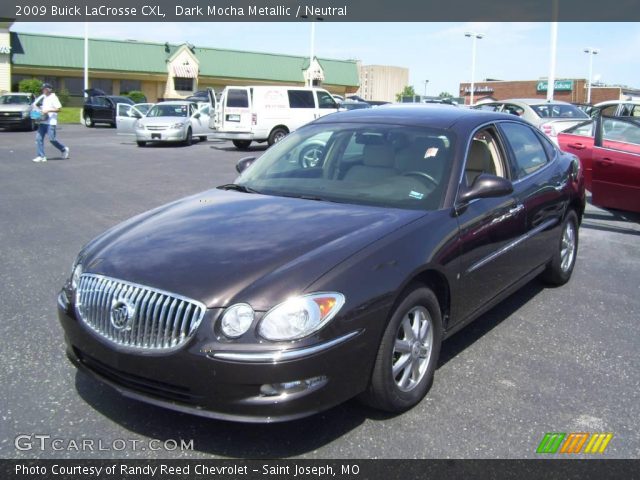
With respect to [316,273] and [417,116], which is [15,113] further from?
[316,273]

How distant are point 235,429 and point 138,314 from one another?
790mm

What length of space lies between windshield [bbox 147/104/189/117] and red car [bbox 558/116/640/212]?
16.5 metres

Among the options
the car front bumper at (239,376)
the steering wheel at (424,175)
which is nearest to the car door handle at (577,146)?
the steering wheel at (424,175)

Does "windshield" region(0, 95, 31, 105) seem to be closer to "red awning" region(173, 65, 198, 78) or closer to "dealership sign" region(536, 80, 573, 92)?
"red awning" region(173, 65, 198, 78)

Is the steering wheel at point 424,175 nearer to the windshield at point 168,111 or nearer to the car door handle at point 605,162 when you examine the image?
the car door handle at point 605,162

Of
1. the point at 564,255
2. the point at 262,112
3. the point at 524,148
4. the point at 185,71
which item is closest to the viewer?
the point at 524,148

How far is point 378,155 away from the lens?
4.57 metres

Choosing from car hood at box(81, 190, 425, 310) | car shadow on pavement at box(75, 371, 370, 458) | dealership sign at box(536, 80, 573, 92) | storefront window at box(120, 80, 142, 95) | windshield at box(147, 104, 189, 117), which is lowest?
car shadow on pavement at box(75, 371, 370, 458)

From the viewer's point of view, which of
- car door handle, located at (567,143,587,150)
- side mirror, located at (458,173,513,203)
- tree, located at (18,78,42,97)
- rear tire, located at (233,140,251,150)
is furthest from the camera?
tree, located at (18,78,42,97)

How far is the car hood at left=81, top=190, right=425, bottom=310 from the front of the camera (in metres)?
3.10

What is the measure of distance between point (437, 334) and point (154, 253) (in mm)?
1646

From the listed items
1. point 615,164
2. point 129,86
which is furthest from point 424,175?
point 129,86

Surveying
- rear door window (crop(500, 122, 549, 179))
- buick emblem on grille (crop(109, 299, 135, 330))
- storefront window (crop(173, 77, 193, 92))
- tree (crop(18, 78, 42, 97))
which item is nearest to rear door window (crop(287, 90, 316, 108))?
rear door window (crop(500, 122, 549, 179))

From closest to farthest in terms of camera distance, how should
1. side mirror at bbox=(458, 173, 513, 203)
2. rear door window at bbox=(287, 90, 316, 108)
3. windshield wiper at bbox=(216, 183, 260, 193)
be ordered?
side mirror at bbox=(458, 173, 513, 203) < windshield wiper at bbox=(216, 183, 260, 193) < rear door window at bbox=(287, 90, 316, 108)
